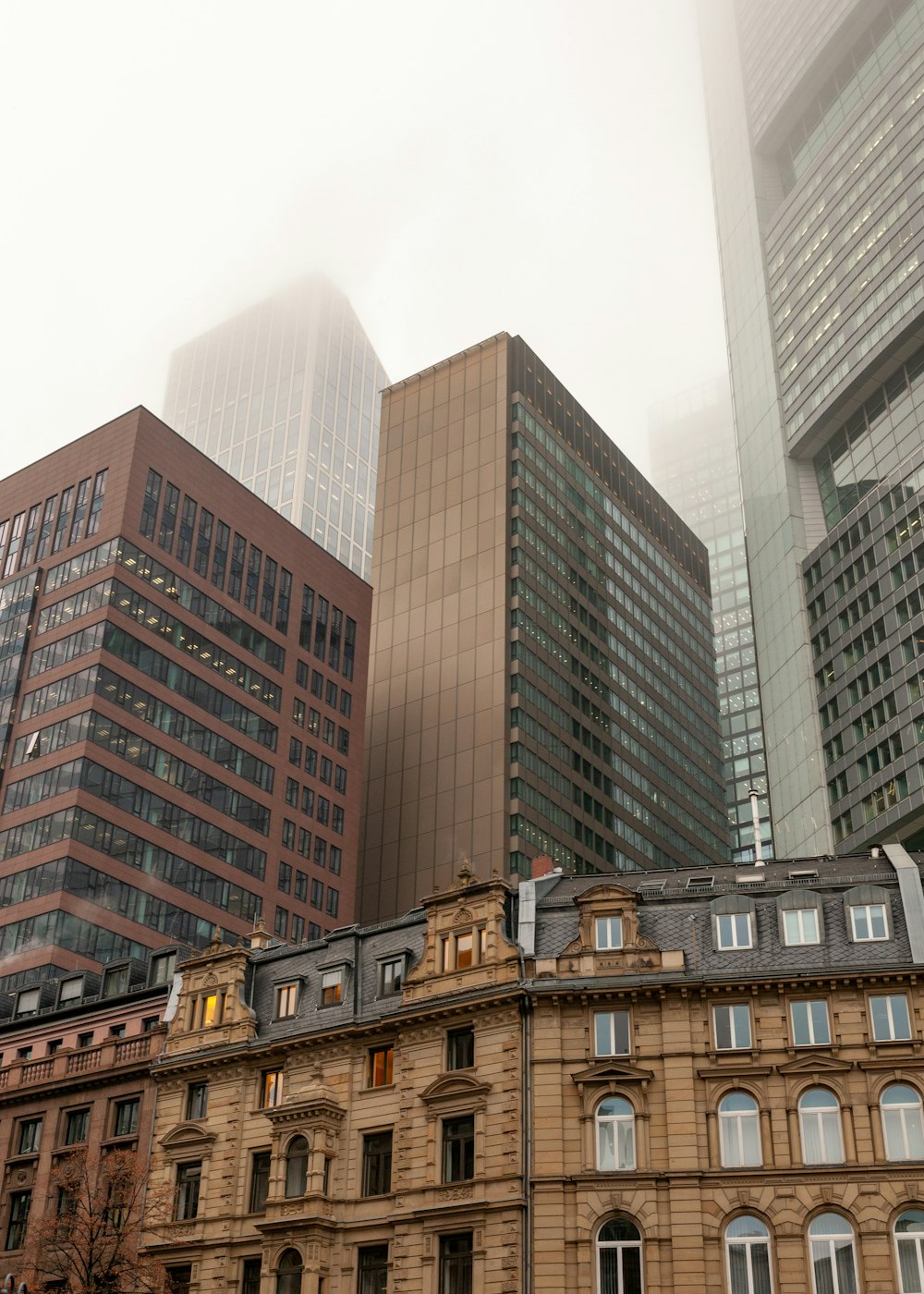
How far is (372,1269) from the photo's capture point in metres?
58.4

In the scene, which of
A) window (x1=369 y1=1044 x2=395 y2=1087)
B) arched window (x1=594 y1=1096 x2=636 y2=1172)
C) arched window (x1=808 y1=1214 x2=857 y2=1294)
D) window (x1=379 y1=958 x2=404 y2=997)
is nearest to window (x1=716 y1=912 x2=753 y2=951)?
arched window (x1=594 y1=1096 x2=636 y2=1172)

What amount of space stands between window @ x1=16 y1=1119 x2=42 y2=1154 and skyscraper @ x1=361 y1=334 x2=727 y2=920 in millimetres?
71467

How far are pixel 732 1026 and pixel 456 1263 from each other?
1394 cm

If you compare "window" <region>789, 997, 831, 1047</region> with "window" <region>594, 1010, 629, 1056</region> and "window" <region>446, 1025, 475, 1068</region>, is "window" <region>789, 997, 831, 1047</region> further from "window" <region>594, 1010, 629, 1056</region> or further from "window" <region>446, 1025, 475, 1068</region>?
"window" <region>446, 1025, 475, 1068</region>

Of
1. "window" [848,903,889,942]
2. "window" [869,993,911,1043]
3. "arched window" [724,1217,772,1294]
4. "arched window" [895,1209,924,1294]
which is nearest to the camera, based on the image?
"arched window" [895,1209,924,1294]

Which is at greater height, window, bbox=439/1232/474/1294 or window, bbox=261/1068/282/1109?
→ window, bbox=261/1068/282/1109

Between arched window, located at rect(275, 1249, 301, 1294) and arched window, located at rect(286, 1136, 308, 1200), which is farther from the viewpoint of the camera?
arched window, located at rect(286, 1136, 308, 1200)

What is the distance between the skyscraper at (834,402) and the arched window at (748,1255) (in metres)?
73.8

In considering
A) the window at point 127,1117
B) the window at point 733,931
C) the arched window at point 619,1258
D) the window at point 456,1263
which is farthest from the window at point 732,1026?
the window at point 127,1117

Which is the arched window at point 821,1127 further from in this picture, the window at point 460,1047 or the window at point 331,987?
the window at point 331,987

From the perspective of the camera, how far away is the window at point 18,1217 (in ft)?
239

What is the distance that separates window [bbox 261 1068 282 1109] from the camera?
6494cm

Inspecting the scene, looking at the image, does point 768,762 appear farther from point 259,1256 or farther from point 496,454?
point 259,1256

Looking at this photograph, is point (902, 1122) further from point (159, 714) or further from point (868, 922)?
point (159, 714)
